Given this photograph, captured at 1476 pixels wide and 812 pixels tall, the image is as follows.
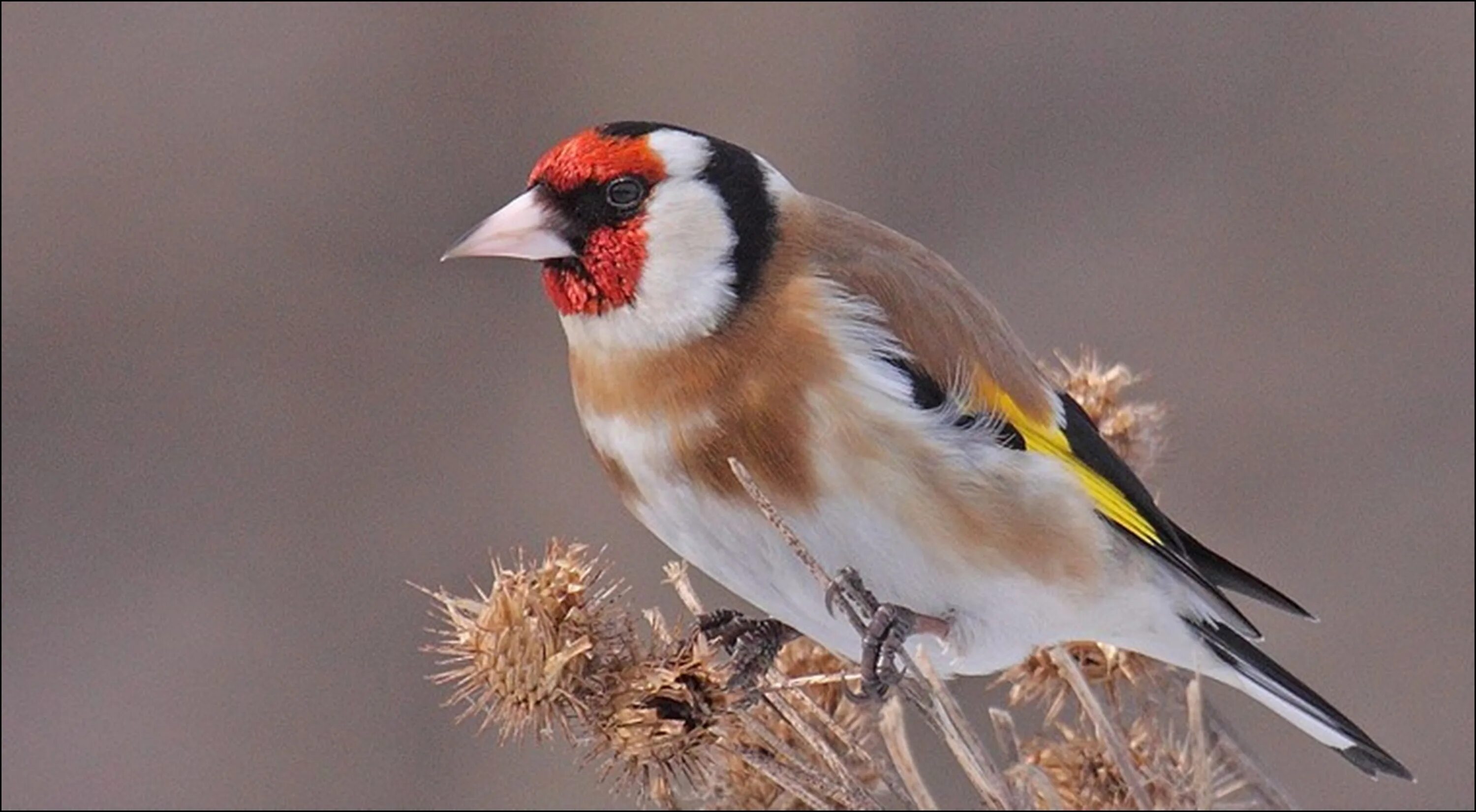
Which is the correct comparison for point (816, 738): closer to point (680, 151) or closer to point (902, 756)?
point (902, 756)

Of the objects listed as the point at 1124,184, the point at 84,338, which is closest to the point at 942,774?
the point at 1124,184

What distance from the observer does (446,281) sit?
2297 mm

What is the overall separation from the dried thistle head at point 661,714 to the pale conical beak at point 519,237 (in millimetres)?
252

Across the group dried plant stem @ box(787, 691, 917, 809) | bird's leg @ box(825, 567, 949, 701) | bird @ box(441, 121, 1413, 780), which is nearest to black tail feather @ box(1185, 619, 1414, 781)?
bird @ box(441, 121, 1413, 780)

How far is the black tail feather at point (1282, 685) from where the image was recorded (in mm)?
1166

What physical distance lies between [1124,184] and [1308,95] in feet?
0.77

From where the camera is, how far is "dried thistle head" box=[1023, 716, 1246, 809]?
0.90m

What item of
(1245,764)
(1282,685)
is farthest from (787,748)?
(1282,685)

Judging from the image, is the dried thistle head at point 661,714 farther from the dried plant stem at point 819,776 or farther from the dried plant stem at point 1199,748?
the dried plant stem at point 1199,748

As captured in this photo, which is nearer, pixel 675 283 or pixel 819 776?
pixel 819 776

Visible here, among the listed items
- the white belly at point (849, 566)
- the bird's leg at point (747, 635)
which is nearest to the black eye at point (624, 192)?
the white belly at point (849, 566)

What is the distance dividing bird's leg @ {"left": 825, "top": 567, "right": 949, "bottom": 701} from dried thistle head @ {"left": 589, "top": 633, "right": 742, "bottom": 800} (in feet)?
0.25

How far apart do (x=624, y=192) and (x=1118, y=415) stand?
305mm

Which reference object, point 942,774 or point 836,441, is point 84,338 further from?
point 836,441
